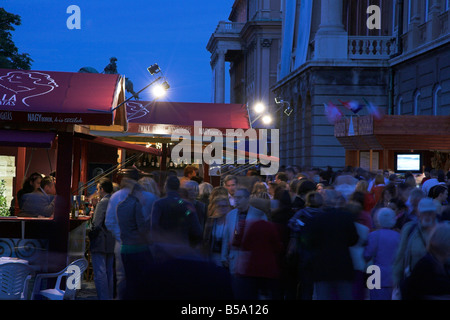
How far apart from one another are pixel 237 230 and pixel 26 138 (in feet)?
14.7

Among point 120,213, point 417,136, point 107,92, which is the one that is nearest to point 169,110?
point 417,136

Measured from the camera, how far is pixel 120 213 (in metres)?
8.89

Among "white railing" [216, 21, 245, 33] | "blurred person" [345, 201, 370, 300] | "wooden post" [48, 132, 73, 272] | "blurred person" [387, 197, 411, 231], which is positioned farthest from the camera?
"white railing" [216, 21, 245, 33]

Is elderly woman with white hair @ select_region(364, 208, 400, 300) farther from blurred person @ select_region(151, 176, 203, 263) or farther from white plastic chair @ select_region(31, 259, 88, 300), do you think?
white plastic chair @ select_region(31, 259, 88, 300)

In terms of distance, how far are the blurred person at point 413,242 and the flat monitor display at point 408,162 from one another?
50.8ft

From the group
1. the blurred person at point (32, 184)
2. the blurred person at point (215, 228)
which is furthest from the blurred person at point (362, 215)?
the blurred person at point (32, 184)

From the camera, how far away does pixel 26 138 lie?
1132cm

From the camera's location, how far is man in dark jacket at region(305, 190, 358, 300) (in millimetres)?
7418

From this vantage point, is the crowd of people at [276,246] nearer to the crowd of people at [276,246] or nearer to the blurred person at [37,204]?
the crowd of people at [276,246]

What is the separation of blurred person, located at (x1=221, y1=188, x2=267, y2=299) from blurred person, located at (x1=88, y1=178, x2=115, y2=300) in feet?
7.74

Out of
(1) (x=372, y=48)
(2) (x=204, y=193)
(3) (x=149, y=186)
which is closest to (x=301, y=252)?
(3) (x=149, y=186)

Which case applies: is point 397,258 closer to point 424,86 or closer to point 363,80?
point 424,86

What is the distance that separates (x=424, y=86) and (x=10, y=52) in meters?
25.4

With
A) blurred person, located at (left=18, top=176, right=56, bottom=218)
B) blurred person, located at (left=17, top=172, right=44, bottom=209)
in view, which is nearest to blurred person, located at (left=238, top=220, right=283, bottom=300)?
blurred person, located at (left=18, top=176, right=56, bottom=218)
